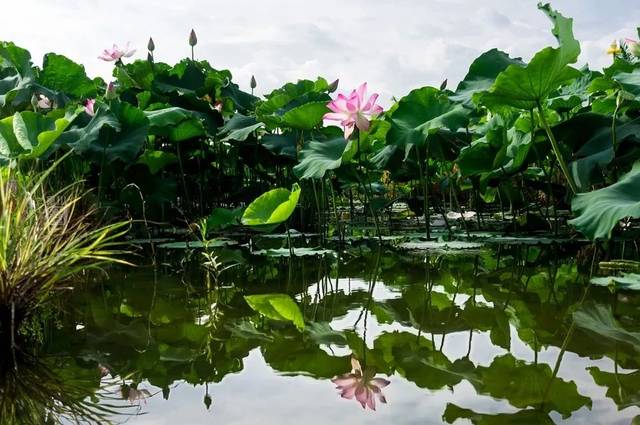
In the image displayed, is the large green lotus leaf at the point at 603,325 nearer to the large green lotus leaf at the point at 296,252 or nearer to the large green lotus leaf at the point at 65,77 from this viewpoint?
the large green lotus leaf at the point at 296,252

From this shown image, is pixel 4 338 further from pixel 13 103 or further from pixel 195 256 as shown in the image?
pixel 13 103

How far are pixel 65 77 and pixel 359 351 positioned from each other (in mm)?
4405

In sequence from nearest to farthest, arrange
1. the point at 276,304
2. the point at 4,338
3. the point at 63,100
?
the point at 4,338, the point at 276,304, the point at 63,100

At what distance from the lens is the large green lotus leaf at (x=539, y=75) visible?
8.99ft

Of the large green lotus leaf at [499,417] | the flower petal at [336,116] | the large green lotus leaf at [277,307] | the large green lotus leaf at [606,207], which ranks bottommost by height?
the large green lotus leaf at [499,417]

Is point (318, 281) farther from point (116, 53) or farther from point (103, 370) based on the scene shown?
point (116, 53)

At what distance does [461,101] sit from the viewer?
340cm

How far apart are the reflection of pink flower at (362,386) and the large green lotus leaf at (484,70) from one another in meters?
2.27

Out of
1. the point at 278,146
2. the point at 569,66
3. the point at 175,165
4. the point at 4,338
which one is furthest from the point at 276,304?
the point at 175,165

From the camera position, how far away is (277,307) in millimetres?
2195

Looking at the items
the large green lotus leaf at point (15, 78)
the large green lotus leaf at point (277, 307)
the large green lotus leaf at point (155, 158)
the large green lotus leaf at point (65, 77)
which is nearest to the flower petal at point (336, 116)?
the large green lotus leaf at point (277, 307)

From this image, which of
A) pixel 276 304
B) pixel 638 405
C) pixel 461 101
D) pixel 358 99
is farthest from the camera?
pixel 461 101

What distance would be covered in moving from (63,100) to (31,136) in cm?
149

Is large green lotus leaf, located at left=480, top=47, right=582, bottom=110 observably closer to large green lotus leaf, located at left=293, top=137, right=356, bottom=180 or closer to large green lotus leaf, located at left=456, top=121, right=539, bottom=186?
large green lotus leaf, located at left=456, top=121, right=539, bottom=186
